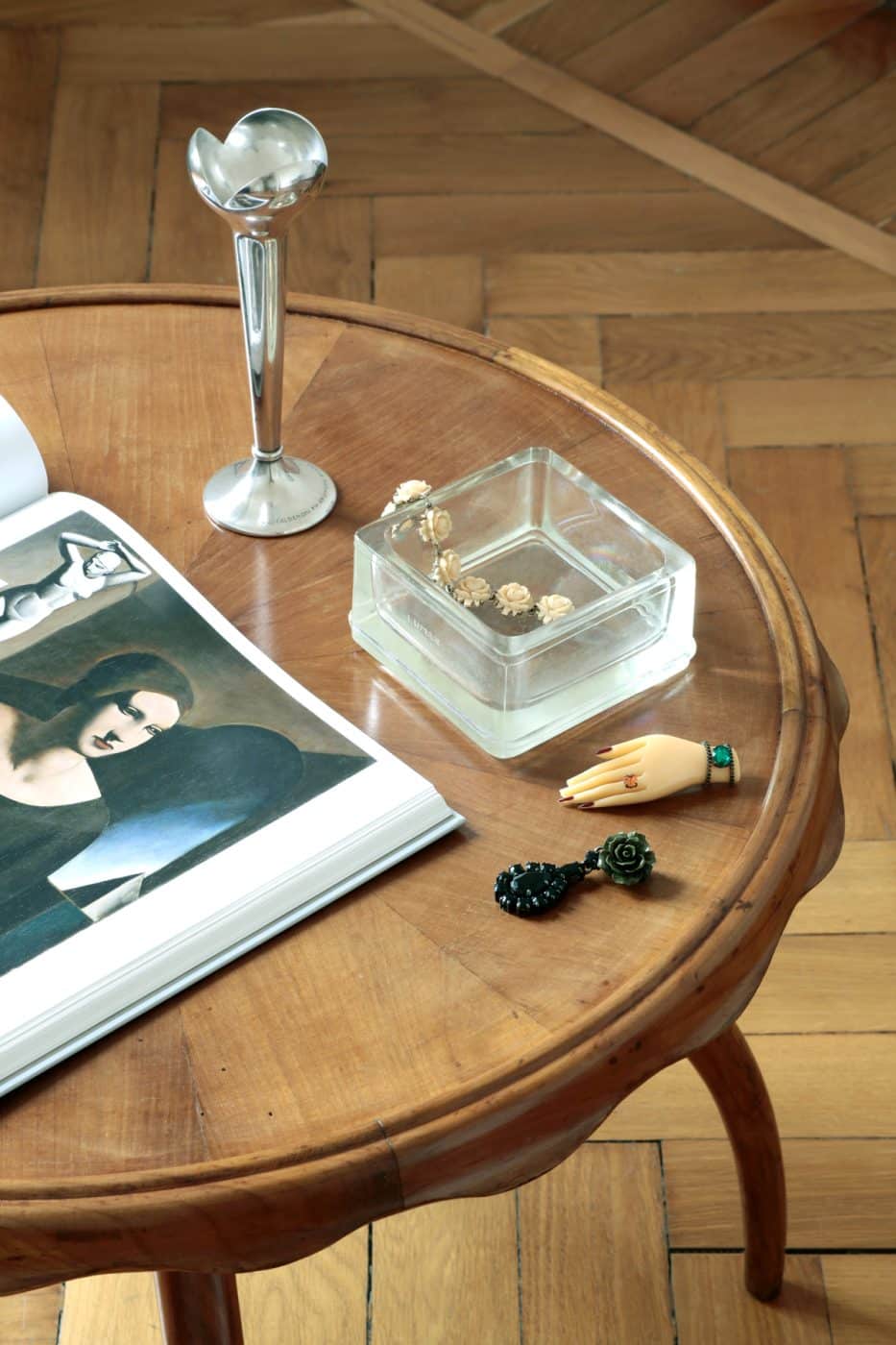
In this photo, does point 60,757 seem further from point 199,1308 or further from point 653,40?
point 653,40

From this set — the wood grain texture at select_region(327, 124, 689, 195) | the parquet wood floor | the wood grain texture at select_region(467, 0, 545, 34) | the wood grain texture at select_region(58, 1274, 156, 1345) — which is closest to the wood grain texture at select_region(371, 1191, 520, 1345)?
the parquet wood floor

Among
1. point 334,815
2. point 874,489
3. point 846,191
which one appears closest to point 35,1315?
point 334,815

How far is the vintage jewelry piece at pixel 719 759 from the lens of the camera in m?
0.55

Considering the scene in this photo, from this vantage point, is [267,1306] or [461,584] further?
[267,1306]

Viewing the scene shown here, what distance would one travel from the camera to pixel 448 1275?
0.86 meters

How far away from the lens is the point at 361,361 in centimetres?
74

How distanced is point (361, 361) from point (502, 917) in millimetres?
318

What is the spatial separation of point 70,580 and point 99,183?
1047mm

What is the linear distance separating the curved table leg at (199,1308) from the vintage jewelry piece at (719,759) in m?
0.26

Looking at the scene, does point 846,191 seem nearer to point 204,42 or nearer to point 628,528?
point 204,42

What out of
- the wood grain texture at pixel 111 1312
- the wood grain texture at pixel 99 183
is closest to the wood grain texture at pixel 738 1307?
the wood grain texture at pixel 111 1312

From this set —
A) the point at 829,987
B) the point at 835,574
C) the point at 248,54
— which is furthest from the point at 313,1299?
the point at 248,54

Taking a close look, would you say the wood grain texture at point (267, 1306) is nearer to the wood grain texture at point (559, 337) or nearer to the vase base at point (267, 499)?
the vase base at point (267, 499)

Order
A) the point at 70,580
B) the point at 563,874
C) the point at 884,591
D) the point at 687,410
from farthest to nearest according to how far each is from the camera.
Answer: the point at 687,410 < the point at 884,591 < the point at 70,580 < the point at 563,874
